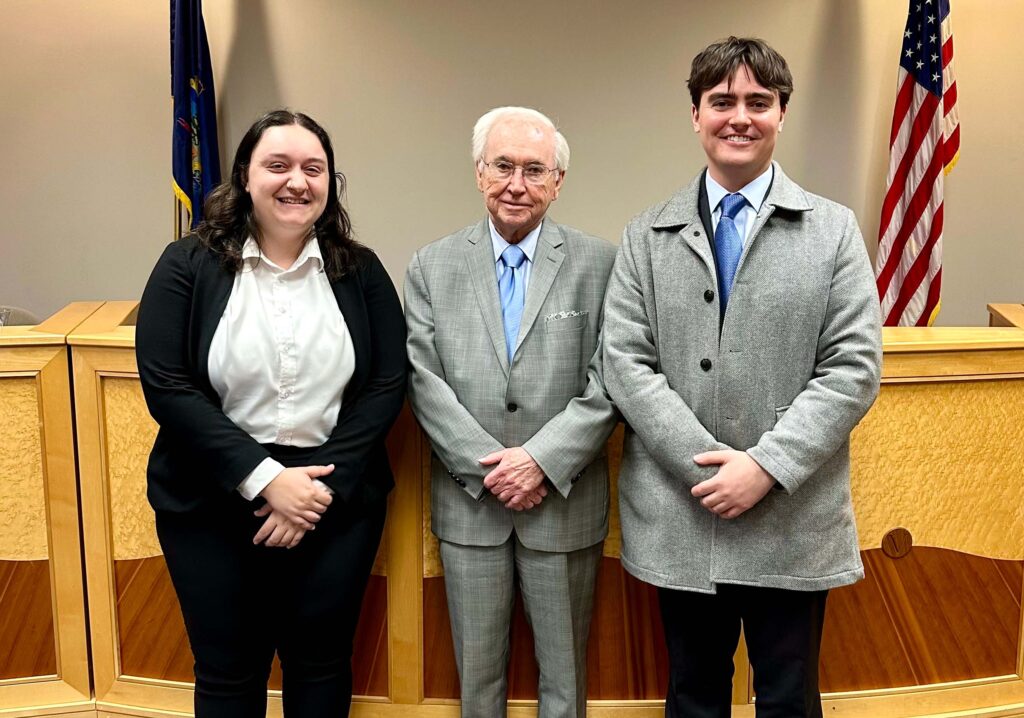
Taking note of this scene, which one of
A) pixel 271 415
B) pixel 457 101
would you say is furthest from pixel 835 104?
pixel 271 415

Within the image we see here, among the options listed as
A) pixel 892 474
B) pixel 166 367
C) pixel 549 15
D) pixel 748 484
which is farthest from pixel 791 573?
pixel 549 15

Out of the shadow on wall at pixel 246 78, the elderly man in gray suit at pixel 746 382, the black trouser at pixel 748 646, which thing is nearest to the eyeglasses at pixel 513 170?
the elderly man in gray suit at pixel 746 382

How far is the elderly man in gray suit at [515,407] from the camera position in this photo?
184 cm

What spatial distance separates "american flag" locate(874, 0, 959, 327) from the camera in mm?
3914

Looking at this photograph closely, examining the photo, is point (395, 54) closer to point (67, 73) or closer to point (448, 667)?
point (67, 73)

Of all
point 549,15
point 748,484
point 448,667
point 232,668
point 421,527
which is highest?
point 549,15

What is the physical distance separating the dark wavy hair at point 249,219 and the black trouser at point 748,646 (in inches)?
38.4

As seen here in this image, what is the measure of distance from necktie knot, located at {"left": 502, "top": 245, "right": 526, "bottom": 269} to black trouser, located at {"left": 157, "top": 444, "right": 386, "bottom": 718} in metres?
0.59

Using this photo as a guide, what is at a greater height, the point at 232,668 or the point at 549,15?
A: the point at 549,15

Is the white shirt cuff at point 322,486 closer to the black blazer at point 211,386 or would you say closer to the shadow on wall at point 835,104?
the black blazer at point 211,386

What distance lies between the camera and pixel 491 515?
6.25ft

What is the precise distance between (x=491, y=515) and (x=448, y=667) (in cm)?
54

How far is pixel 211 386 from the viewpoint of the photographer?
1754 mm

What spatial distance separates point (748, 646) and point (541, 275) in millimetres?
877
